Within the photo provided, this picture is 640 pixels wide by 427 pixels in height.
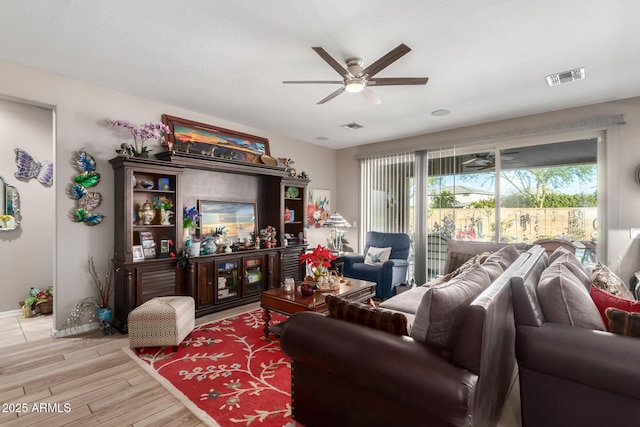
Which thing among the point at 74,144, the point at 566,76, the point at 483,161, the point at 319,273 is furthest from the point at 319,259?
the point at 483,161

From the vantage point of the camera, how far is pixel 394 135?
5480 mm

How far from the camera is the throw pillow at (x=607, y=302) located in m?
1.57

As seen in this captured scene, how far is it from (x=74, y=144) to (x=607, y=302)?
4.70m

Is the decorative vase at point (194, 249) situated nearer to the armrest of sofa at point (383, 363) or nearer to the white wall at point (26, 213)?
the white wall at point (26, 213)

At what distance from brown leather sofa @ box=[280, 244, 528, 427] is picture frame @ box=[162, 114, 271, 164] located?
10.5ft

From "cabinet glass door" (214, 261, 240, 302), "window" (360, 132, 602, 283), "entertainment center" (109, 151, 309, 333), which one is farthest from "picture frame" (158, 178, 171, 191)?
"window" (360, 132, 602, 283)

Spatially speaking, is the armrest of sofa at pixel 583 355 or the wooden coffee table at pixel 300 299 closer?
the armrest of sofa at pixel 583 355

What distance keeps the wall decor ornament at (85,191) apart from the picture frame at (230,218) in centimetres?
121

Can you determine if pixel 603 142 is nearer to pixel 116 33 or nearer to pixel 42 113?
pixel 116 33

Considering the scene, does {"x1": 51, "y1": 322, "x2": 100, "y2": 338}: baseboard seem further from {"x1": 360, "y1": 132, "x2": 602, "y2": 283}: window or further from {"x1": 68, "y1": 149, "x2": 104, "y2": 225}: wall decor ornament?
{"x1": 360, "y1": 132, "x2": 602, "y2": 283}: window

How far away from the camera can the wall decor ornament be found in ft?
10.8

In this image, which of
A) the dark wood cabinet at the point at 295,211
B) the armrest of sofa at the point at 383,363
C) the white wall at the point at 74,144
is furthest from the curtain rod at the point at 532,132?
the white wall at the point at 74,144

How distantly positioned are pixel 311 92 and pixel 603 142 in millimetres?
3799

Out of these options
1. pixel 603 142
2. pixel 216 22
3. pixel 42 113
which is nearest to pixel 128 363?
pixel 216 22
